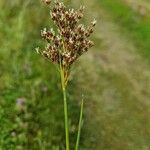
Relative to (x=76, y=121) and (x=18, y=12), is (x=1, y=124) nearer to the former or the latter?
(x=76, y=121)

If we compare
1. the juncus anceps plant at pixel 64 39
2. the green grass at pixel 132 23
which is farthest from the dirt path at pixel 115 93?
the juncus anceps plant at pixel 64 39

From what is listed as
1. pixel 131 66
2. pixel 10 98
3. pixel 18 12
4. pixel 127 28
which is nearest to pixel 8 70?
pixel 10 98

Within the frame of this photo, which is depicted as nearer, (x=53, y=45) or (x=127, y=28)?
(x=53, y=45)

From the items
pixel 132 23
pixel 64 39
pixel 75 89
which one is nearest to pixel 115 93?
pixel 75 89

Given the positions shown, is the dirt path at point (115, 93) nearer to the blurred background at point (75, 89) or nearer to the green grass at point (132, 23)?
the blurred background at point (75, 89)

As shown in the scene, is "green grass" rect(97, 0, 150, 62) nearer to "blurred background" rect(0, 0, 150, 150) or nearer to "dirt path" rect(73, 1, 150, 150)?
"blurred background" rect(0, 0, 150, 150)

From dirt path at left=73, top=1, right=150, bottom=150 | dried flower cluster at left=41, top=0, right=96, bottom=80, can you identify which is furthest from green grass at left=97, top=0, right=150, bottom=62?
dried flower cluster at left=41, top=0, right=96, bottom=80
